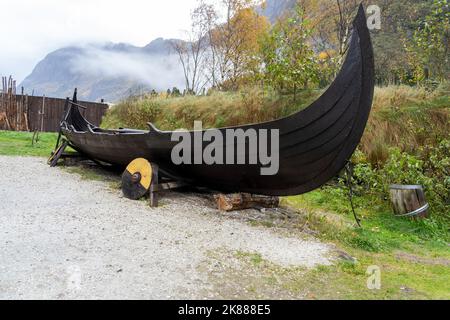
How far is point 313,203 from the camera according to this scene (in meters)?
5.55

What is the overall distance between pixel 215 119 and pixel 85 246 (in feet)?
22.0

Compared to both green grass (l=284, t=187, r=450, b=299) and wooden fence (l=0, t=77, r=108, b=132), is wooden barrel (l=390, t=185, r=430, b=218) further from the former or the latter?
wooden fence (l=0, t=77, r=108, b=132)

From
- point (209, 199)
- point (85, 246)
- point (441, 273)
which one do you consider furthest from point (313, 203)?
point (85, 246)

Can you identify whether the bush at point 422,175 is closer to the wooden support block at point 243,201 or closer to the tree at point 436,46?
the wooden support block at point 243,201

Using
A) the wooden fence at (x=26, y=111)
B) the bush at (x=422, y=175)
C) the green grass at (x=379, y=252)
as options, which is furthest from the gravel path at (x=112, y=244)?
the wooden fence at (x=26, y=111)

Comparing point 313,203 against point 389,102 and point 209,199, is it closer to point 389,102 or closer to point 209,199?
point 209,199

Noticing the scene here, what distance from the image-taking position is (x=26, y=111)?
14.6 metres

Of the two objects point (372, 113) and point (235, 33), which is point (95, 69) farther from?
point (372, 113)

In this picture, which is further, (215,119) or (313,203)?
(215,119)

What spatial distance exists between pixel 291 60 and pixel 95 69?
14495 centimetres

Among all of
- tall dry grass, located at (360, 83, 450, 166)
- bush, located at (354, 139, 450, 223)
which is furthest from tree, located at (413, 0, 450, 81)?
bush, located at (354, 139, 450, 223)

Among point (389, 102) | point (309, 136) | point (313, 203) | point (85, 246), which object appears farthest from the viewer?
point (389, 102)

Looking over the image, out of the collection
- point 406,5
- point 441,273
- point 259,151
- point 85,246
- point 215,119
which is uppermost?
point 406,5

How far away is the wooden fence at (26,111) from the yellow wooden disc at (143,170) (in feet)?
35.5
